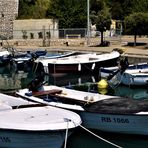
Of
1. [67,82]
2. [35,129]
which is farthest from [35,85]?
[67,82]

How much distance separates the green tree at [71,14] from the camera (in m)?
53.8

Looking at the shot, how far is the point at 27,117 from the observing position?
1437cm

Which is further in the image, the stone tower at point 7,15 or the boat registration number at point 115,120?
the stone tower at point 7,15

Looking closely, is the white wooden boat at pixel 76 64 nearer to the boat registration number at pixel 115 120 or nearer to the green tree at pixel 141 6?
the boat registration number at pixel 115 120

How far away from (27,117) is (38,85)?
14.0ft

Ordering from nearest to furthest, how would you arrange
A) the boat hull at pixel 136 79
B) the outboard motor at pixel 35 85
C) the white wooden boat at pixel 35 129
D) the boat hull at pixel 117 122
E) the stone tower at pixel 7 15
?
the white wooden boat at pixel 35 129 → the boat hull at pixel 117 122 → the outboard motor at pixel 35 85 → the boat hull at pixel 136 79 → the stone tower at pixel 7 15

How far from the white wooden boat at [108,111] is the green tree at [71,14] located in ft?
121

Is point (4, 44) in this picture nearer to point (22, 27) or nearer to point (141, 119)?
point (22, 27)

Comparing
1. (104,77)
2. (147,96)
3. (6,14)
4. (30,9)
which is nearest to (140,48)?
(104,77)

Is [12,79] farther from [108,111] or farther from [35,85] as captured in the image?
[108,111]

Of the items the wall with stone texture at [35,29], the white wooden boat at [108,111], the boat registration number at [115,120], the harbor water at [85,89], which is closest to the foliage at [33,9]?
the wall with stone texture at [35,29]

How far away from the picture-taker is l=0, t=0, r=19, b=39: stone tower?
52.7m

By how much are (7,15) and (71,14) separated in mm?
7059

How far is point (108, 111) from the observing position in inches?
626
